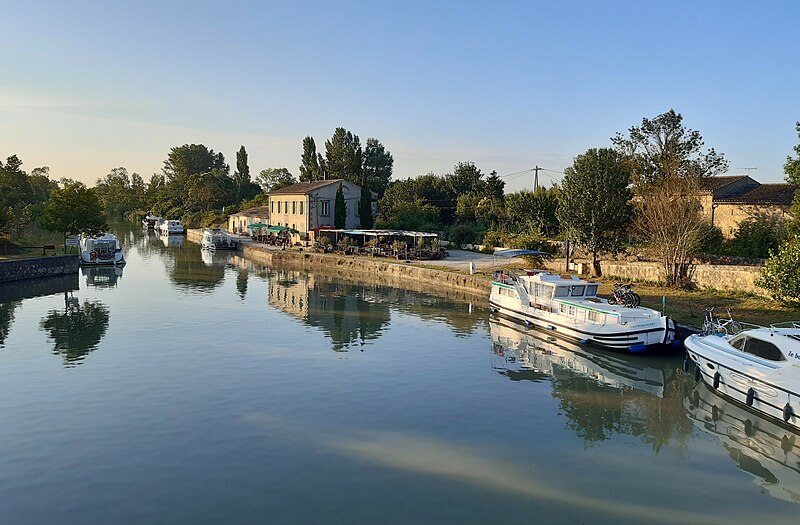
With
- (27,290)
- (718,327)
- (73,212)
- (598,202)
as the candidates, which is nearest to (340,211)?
(73,212)

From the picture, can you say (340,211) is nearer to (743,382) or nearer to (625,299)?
(625,299)

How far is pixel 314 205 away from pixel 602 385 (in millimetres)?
47838

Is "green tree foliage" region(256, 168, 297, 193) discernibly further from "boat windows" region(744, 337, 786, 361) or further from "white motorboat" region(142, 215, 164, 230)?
"boat windows" region(744, 337, 786, 361)

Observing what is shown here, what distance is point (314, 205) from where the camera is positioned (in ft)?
210

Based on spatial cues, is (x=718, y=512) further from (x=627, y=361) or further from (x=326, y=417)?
(x=627, y=361)

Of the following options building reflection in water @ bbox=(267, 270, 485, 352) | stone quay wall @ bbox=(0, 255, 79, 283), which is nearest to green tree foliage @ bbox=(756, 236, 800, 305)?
building reflection in water @ bbox=(267, 270, 485, 352)

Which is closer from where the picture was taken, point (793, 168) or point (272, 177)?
point (793, 168)

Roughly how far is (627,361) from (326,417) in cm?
1252

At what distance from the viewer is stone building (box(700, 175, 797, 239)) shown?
37.1 m

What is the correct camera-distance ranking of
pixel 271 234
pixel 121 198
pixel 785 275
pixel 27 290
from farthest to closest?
pixel 121 198, pixel 271 234, pixel 27 290, pixel 785 275

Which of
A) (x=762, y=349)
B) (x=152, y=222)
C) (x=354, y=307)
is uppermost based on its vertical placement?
(x=152, y=222)

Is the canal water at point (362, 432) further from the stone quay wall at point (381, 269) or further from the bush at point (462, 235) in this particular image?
the bush at point (462, 235)

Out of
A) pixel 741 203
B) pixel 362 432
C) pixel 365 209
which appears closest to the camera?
pixel 362 432

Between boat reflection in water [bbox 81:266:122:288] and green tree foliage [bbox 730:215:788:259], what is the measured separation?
39.7 meters
